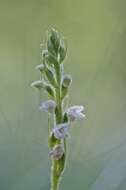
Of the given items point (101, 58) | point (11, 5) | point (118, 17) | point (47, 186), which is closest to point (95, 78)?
point (101, 58)

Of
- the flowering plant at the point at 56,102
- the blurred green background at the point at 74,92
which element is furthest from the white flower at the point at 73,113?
the blurred green background at the point at 74,92

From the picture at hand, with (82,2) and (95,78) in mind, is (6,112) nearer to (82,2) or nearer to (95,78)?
(95,78)

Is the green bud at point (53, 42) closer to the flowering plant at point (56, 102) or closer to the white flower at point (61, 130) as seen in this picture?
the flowering plant at point (56, 102)

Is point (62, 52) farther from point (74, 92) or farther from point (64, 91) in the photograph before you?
point (74, 92)

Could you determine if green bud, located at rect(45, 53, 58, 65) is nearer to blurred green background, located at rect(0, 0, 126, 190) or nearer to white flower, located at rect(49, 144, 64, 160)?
white flower, located at rect(49, 144, 64, 160)

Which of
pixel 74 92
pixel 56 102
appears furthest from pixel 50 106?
pixel 74 92
